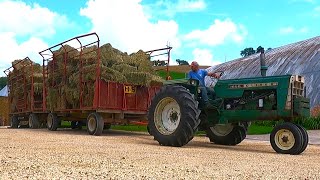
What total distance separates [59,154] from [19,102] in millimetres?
13238

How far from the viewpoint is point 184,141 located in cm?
971

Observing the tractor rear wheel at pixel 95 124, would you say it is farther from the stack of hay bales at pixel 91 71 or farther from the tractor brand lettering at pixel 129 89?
the tractor brand lettering at pixel 129 89

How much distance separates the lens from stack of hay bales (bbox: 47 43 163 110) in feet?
45.3

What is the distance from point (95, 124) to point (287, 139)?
20.7 feet

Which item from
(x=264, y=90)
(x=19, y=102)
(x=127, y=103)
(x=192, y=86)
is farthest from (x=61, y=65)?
(x=264, y=90)

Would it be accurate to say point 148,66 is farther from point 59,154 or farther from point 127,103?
point 59,154

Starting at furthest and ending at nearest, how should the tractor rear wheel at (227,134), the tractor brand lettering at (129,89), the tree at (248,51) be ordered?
the tree at (248,51) < the tractor brand lettering at (129,89) < the tractor rear wheel at (227,134)

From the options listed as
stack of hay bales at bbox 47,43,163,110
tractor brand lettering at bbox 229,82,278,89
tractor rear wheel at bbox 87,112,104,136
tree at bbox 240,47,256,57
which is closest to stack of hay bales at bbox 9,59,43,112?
stack of hay bales at bbox 47,43,163,110

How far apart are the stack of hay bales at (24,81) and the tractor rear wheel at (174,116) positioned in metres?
8.68

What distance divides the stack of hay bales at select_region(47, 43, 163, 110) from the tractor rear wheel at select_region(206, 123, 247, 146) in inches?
143

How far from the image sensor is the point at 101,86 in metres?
13.5

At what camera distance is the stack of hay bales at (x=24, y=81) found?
720 inches

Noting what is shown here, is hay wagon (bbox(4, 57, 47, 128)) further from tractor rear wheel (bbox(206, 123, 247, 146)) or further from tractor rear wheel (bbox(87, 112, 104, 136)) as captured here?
tractor rear wheel (bbox(206, 123, 247, 146))

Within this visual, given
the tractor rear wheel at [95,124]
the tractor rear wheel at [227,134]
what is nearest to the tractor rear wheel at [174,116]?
the tractor rear wheel at [227,134]
